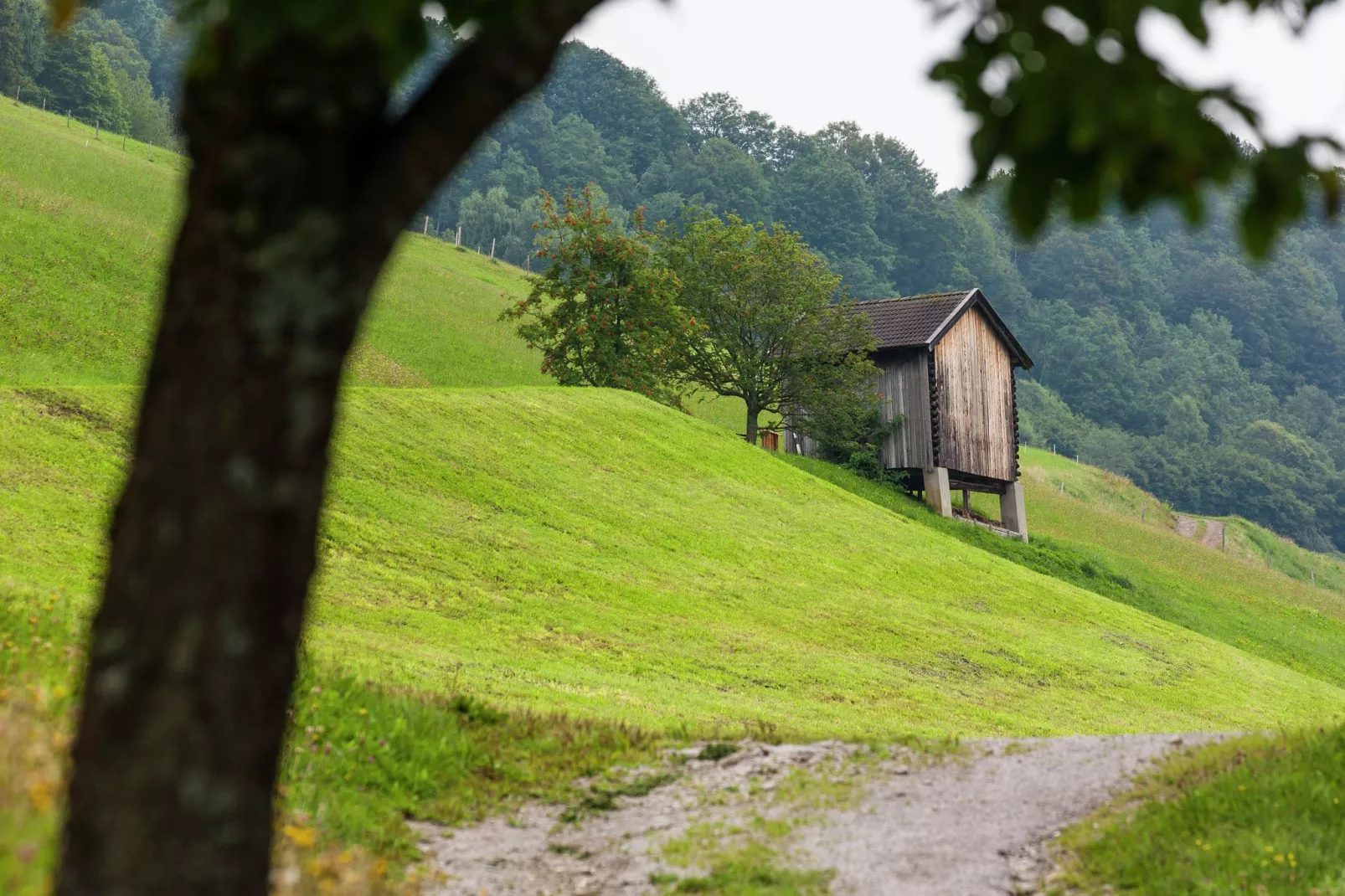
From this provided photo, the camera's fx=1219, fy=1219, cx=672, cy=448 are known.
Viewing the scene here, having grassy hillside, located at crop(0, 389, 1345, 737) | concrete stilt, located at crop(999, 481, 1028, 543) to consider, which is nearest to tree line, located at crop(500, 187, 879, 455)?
concrete stilt, located at crop(999, 481, 1028, 543)

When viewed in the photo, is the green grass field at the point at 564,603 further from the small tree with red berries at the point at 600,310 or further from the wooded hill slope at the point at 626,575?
the small tree with red berries at the point at 600,310

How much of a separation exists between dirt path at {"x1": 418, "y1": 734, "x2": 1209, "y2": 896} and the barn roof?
124ft

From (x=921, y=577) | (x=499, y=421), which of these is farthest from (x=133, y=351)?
(x=921, y=577)

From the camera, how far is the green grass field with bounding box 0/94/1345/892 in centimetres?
1012

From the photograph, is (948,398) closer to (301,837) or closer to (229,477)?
(301,837)

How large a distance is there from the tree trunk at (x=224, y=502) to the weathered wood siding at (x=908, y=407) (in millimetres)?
44678

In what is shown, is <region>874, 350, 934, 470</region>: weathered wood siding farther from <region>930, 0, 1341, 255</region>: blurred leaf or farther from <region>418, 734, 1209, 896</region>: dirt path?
<region>930, 0, 1341, 255</region>: blurred leaf

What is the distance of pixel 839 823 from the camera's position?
32.3ft

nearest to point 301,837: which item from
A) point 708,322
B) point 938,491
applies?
point 938,491

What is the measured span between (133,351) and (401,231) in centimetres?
3973

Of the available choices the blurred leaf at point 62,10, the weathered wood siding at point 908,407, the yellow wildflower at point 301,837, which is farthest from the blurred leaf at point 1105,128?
the weathered wood siding at point 908,407

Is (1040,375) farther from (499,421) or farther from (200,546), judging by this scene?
(200,546)

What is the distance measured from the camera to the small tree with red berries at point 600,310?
4438cm

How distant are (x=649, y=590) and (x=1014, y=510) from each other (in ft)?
100
